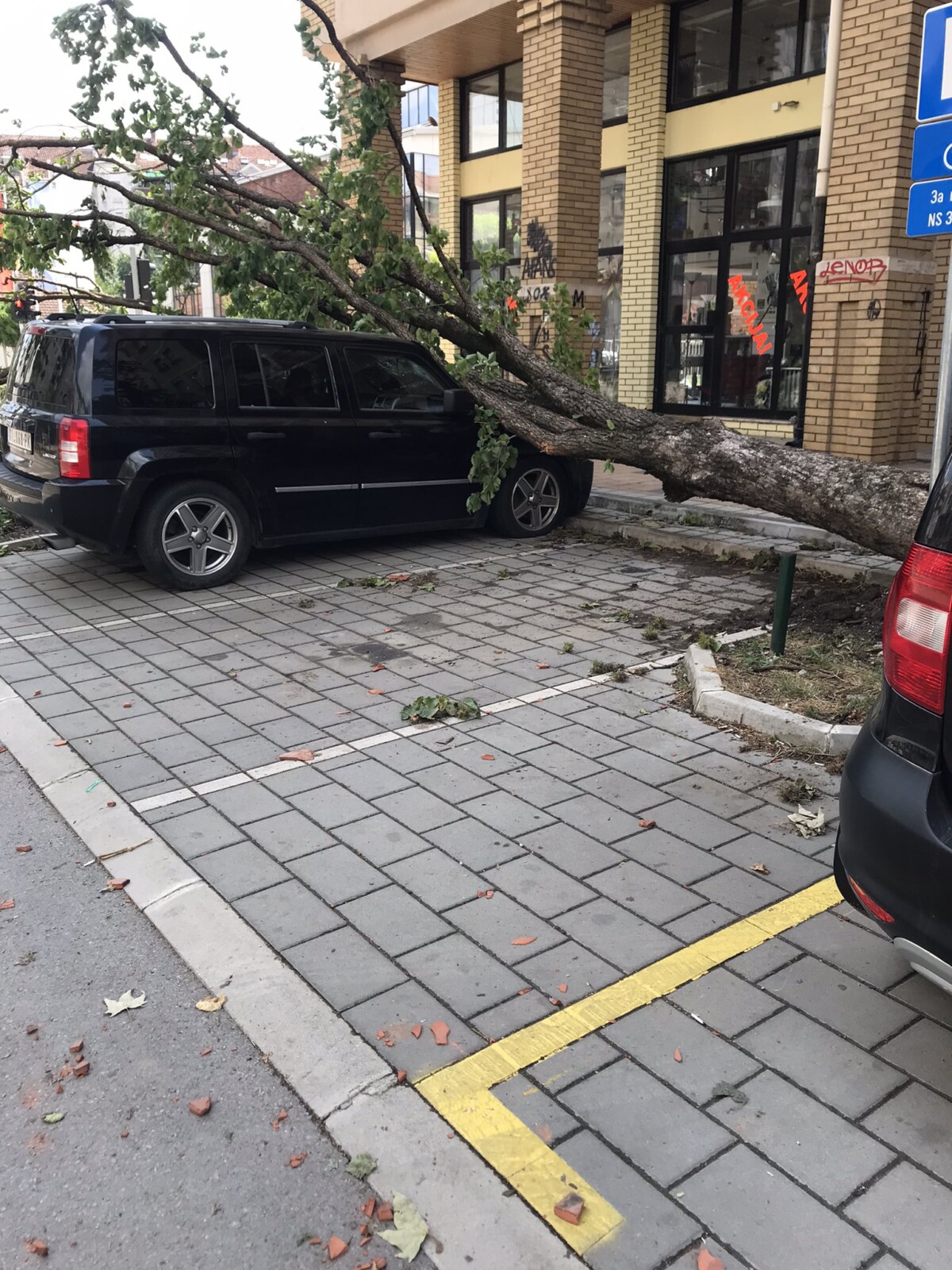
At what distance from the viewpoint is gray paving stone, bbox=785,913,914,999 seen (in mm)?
3209

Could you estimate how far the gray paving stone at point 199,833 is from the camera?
4.05 metres

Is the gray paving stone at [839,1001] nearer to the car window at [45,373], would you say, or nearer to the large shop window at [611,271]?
the car window at [45,373]

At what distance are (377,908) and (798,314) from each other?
11.4 m

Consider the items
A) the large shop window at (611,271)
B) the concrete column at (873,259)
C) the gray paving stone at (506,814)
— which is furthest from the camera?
the large shop window at (611,271)

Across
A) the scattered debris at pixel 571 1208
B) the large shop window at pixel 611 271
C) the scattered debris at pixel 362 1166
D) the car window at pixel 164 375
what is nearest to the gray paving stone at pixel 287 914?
the scattered debris at pixel 362 1166

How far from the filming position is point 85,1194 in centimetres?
247

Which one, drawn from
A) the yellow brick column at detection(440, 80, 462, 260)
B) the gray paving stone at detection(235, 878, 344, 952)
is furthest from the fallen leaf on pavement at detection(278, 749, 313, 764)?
the yellow brick column at detection(440, 80, 462, 260)

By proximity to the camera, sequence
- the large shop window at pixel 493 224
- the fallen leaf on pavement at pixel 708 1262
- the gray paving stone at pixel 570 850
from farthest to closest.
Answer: the large shop window at pixel 493 224 < the gray paving stone at pixel 570 850 < the fallen leaf on pavement at pixel 708 1262

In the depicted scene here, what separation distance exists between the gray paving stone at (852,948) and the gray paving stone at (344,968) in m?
1.32

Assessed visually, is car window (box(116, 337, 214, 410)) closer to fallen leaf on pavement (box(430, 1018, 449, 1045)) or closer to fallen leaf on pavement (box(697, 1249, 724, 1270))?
fallen leaf on pavement (box(430, 1018, 449, 1045))

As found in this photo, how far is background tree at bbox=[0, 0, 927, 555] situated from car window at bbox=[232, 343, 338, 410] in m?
0.67

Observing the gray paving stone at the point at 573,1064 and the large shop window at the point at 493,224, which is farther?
the large shop window at the point at 493,224

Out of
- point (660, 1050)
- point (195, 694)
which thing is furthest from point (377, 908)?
point (195, 694)

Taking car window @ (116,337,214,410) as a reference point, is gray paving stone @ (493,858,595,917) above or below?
below
